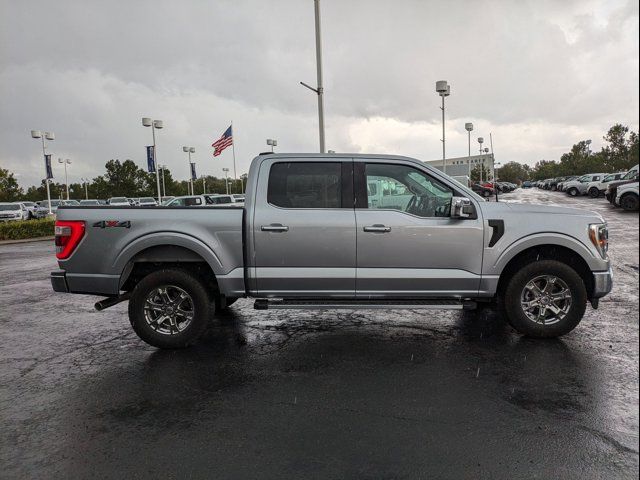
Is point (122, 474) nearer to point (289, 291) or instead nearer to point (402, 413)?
point (402, 413)

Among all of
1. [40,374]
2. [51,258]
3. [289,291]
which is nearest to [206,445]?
[289,291]

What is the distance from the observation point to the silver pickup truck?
5.07 m

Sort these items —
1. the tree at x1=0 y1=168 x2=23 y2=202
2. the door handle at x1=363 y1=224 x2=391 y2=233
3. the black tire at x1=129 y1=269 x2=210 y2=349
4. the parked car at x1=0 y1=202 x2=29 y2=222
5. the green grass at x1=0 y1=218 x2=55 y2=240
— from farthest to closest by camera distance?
the tree at x1=0 y1=168 x2=23 y2=202 → the parked car at x1=0 y1=202 x2=29 y2=222 → the green grass at x1=0 y1=218 x2=55 y2=240 → the black tire at x1=129 y1=269 x2=210 y2=349 → the door handle at x1=363 y1=224 x2=391 y2=233

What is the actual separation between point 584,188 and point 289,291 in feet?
149

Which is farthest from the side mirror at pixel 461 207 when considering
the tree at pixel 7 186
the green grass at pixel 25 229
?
the tree at pixel 7 186

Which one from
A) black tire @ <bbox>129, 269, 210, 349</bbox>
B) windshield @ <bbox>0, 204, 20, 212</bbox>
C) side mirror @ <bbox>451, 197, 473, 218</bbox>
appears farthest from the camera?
windshield @ <bbox>0, 204, 20, 212</bbox>

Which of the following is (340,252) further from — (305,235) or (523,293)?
(523,293)

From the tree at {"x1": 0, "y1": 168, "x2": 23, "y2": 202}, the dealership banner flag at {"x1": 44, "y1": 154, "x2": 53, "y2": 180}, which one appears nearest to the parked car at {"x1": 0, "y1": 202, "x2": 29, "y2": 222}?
the dealership banner flag at {"x1": 44, "y1": 154, "x2": 53, "y2": 180}

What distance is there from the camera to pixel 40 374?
473cm

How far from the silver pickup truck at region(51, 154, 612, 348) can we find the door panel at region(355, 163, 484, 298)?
1cm

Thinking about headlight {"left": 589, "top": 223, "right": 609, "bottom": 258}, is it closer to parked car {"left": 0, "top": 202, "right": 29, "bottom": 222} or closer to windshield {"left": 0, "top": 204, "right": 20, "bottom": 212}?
parked car {"left": 0, "top": 202, "right": 29, "bottom": 222}

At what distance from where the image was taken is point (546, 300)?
520cm

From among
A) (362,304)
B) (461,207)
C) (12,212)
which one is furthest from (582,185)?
(12,212)

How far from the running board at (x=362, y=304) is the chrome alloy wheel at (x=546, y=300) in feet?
2.19
